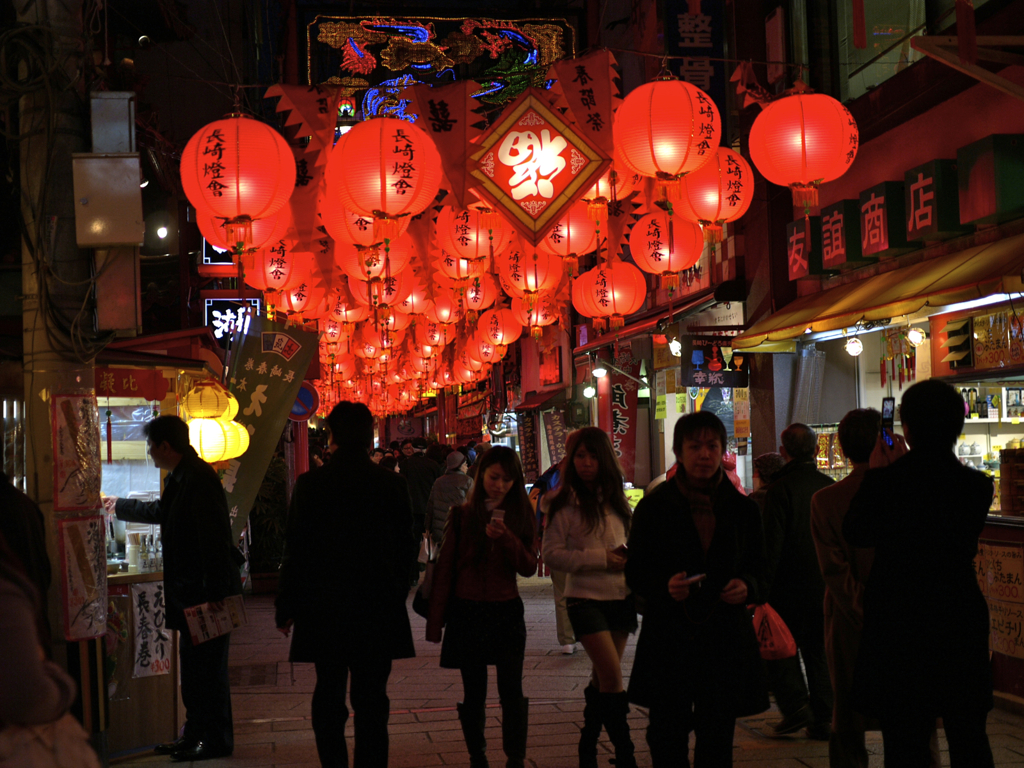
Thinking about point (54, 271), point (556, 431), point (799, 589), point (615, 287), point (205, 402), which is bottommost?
point (799, 589)

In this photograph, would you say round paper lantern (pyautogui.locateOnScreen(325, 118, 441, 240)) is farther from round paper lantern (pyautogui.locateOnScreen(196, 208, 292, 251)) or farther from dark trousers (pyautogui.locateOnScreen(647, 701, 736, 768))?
dark trousers (pyautogui.locateOnScreen(647, 701, 736, 768))

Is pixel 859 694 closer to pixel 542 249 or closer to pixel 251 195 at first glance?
pixel 251 195

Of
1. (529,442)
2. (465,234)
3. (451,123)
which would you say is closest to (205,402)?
(451,123)

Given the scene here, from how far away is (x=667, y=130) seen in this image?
7797 millimetres

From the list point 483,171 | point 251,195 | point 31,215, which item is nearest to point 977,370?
point 483,171

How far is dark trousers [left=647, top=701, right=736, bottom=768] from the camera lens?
4402 mm

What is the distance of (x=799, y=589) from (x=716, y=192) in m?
4.11

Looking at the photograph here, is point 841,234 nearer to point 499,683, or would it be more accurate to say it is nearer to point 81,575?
point 499,683

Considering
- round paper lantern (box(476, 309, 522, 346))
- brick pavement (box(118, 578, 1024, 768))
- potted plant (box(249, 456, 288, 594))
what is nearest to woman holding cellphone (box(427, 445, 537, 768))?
brick pavement (box(118, 578, 1024, 768))

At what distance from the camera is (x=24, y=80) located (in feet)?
16.9

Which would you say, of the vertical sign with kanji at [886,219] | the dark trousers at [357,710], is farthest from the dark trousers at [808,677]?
the vertical sign with kanji at [886,219]

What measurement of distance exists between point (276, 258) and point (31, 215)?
24.1 feet

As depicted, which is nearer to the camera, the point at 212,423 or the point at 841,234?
the point at 212,423

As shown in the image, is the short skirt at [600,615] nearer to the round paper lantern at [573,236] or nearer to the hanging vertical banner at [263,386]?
the hanging vertical banner at [263,386]
